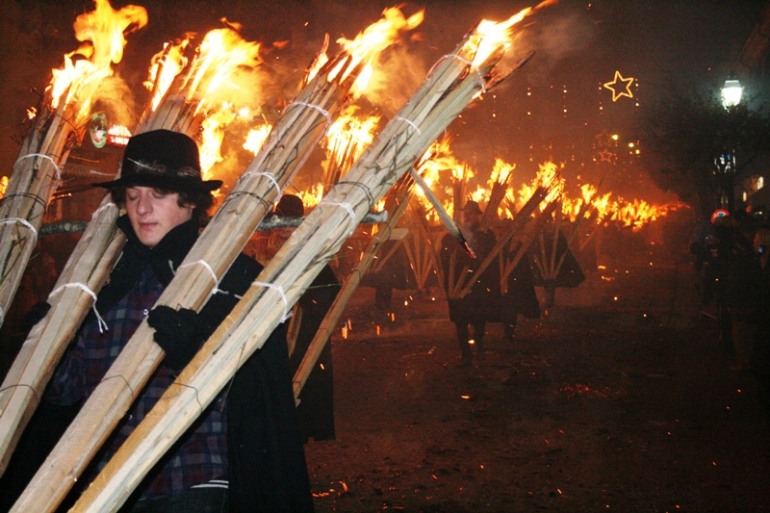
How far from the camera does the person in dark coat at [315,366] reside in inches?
188

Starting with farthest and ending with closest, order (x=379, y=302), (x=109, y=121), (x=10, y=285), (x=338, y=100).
Answer: (x=109, y=121)
(x=379, y=302)
(x=338, y=100)
(x=10, y=285)

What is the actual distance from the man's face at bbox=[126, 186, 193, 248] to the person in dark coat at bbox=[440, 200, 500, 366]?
638 cm

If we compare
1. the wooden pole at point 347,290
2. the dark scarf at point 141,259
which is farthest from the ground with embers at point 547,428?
the dark scarf at point 141,259

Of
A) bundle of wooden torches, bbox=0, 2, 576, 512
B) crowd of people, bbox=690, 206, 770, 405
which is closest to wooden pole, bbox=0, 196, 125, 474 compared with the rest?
bundle of wooden torches, bbox=0, 2, 576, 512

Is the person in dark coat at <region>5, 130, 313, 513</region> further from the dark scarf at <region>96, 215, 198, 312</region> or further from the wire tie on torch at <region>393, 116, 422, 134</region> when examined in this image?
the wire tie on torch at <region>393, 116, 422, 134</region>

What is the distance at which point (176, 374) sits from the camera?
7.16 ft

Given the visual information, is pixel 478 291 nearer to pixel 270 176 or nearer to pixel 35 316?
pixel 270 176

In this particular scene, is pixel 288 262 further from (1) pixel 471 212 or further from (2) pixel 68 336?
(1) pixel 471 212

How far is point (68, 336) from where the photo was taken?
1926mm

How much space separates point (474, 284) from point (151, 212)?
22.8 feet

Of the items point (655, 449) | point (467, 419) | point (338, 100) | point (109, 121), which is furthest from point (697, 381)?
point (109, 121)

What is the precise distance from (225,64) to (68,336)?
1246 mm

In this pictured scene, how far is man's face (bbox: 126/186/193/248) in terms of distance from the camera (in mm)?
2275

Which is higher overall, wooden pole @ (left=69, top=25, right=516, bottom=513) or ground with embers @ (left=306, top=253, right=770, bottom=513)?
wooden pole @ (left=69, top=25, right=516, bottom=513)
